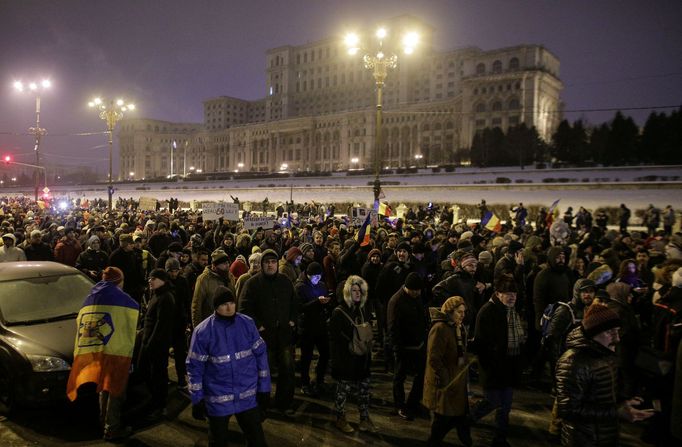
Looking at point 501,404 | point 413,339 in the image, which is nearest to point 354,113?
point 413,339

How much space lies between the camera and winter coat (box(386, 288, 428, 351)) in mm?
5129

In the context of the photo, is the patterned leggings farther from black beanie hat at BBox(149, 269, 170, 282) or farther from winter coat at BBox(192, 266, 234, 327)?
black beanie hat at BBox(149, 269, 170, 282)

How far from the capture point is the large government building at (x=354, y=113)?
8369 centimetres

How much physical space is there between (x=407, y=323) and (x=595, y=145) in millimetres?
54416

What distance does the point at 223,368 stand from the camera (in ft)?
11.9

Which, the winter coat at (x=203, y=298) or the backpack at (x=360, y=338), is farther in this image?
the winter coat at (x=203, y=298)

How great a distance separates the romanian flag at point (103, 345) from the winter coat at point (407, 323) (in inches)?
107

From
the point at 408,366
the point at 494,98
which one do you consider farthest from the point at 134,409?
the point at 494,98

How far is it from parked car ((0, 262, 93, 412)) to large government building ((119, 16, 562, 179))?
59316mm

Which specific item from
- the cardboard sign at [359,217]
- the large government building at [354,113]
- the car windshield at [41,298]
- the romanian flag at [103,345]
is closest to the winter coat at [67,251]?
the car windshield at [41,298]

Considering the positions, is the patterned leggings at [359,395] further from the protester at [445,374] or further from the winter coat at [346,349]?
the protester at [445,374]

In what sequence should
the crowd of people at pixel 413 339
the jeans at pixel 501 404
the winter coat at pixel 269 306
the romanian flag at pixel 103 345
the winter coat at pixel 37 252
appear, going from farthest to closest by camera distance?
the winter coat at pixel 37 252
the winter coat at pixel 269 306
the jeans at pixel 501 404
the romanian flag at pixel 103 345
the crowd of people at pixel 413 339

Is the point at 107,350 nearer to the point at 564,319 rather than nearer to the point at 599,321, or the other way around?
the point at 599,321

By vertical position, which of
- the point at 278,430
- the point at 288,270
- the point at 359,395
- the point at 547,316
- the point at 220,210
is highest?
the point at 220,210
